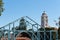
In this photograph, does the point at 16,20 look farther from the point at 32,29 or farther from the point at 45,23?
the point at 45,23

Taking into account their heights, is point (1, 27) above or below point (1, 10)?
below

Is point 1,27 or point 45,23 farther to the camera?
point 45,23

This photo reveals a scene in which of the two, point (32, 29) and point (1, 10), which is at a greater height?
point (1, 10)

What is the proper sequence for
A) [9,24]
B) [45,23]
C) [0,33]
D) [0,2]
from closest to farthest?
[0,2] < [9,24] < [0,33] < [45,23]

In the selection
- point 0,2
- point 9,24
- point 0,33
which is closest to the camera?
point 0,2

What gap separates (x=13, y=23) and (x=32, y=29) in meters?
2.84

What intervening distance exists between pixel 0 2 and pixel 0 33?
952 cm

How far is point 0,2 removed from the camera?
22.2m

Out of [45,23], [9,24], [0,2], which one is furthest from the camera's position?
[45,23]

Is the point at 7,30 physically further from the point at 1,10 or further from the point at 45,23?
the point at 45,23

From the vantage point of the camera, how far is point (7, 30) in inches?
1084

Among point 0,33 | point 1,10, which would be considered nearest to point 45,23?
point 0,33

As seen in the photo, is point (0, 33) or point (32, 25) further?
point (0, 33)

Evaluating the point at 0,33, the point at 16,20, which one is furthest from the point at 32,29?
the point at 0,33
